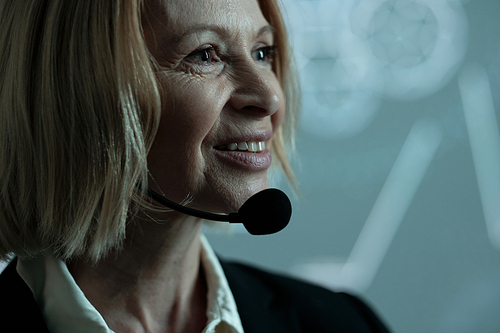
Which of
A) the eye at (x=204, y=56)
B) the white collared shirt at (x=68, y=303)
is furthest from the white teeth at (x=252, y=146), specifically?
the white collared shirt at (x=68, y=303)

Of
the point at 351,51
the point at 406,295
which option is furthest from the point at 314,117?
the point at 406,295

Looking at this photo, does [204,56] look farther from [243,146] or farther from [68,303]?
[68,303]

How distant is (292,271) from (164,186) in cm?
86

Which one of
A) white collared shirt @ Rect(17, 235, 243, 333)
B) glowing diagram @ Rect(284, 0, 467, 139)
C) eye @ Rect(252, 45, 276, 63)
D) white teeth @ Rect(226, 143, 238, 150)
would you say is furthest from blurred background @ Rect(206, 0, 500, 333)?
white teeth @ Rect(226, 143, 238, 150)

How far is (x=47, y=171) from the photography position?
0.66 meters

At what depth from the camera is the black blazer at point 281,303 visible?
737 mm

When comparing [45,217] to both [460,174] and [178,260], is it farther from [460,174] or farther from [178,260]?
[460,174]

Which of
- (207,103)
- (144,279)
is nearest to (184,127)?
(207,103)

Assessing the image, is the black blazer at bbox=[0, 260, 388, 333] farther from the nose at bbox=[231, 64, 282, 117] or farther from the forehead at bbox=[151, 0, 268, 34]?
the forehead at bbox=[151, 0, 268, 34]

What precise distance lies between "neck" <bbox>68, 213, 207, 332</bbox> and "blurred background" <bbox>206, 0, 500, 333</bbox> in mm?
646

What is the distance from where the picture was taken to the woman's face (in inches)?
26.0

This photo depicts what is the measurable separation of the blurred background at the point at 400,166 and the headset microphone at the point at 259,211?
2.37 feet

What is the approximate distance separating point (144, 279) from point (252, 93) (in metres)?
0.38

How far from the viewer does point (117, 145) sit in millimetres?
638
